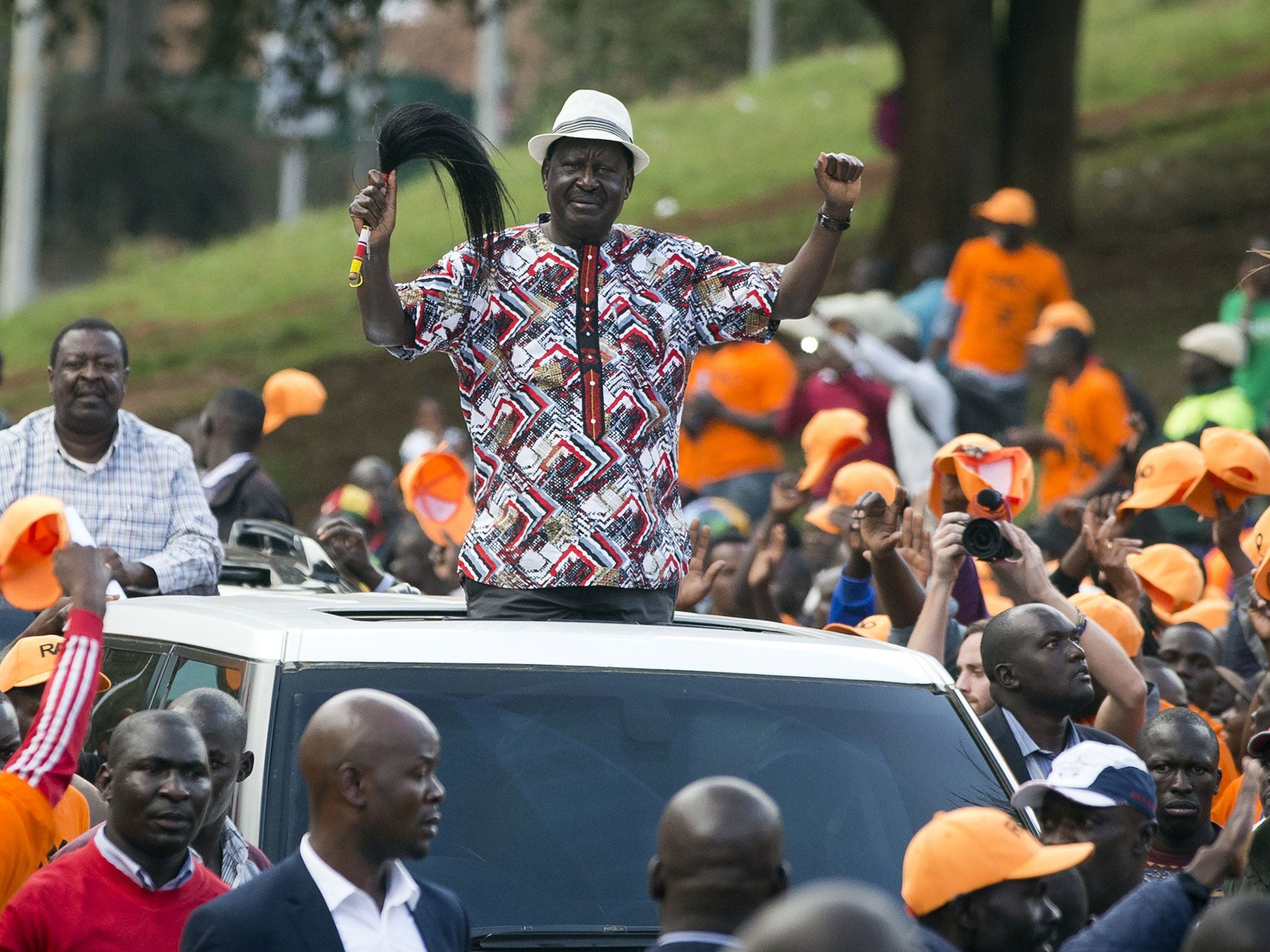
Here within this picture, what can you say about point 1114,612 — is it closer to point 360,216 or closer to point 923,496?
point 923,496

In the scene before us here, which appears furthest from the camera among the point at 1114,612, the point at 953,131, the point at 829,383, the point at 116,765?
the point at 953,131

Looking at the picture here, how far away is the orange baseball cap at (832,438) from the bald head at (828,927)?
21.7ft

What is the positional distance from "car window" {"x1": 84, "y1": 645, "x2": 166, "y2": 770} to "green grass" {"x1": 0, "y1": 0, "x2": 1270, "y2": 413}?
1360 centimetres

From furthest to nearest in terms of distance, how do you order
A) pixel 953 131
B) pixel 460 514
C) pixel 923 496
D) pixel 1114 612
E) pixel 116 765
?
pixel 953 131 < pixel 460 514 < pixel 923 496 < pixel 1114 612 < pixel 116 765

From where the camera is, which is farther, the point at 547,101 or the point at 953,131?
the point at 547,101

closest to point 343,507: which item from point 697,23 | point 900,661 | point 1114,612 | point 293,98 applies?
point 1114,612

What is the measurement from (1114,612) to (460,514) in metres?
2.83

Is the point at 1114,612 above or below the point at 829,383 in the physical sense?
below

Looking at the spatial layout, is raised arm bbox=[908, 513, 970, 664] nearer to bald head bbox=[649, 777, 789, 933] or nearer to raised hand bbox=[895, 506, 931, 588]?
raised hand bbox=[895, 506, 931, 588]

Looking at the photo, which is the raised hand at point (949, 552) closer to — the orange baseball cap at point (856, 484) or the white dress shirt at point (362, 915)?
the orange baseball cap at point (856, 484)

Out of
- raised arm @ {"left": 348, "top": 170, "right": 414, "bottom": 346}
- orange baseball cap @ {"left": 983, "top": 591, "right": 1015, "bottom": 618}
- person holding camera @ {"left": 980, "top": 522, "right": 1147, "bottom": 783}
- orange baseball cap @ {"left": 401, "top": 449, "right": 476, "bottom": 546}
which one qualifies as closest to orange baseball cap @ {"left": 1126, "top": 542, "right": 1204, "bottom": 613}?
orange baseball cap @ {"left": 983, "top": 591, "right": 1015, "bottom": 618}

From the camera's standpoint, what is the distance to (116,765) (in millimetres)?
3988

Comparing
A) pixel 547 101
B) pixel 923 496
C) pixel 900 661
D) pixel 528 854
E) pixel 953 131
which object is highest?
pixel 547 101

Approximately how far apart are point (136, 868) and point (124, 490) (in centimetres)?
274
